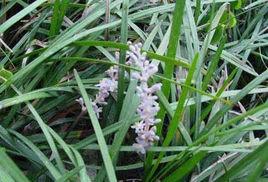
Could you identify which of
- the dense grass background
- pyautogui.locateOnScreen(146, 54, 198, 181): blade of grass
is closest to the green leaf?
the dense grass background

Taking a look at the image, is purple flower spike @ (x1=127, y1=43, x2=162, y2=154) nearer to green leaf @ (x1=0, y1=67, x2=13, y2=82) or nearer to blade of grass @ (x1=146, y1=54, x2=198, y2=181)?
blade of grass @ (x1=146, y1=54, x2=198, y2=181)

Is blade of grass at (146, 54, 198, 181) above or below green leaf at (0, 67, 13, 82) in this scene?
below

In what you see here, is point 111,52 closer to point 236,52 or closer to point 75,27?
point 75,27

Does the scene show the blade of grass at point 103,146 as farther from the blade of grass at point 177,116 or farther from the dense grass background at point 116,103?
the blade of grass at point 177,116

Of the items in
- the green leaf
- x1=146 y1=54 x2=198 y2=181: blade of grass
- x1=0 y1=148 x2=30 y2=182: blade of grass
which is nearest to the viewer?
x1=0 y1=148 x2=30 y2=182: blade of grass

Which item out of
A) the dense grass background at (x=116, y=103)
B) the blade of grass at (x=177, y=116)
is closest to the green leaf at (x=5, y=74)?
the dense grass background at (x=116, y=103)

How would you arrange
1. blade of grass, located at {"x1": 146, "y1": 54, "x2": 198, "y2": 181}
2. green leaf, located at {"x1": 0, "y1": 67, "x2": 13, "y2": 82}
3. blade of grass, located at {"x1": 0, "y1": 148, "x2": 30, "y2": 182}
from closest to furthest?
blade of grass, located at {"x1": 0, "y1": 148, "x2": 30, "y2": 182} → blade of grass, located at {"x1": 146, "y1": 54, "x2": 198, "y2": 181} → green leaf, located at {"x1": 0, "y1": 67, "x2": 13, "y2": 82}

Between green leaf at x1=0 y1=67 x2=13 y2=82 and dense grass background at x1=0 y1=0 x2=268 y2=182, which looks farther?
green leaf at x1=0 y1=67 x2=13 y2=82

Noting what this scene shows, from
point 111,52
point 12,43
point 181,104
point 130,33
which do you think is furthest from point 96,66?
point 181,104

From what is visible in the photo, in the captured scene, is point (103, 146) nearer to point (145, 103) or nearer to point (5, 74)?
point (145, 103)
